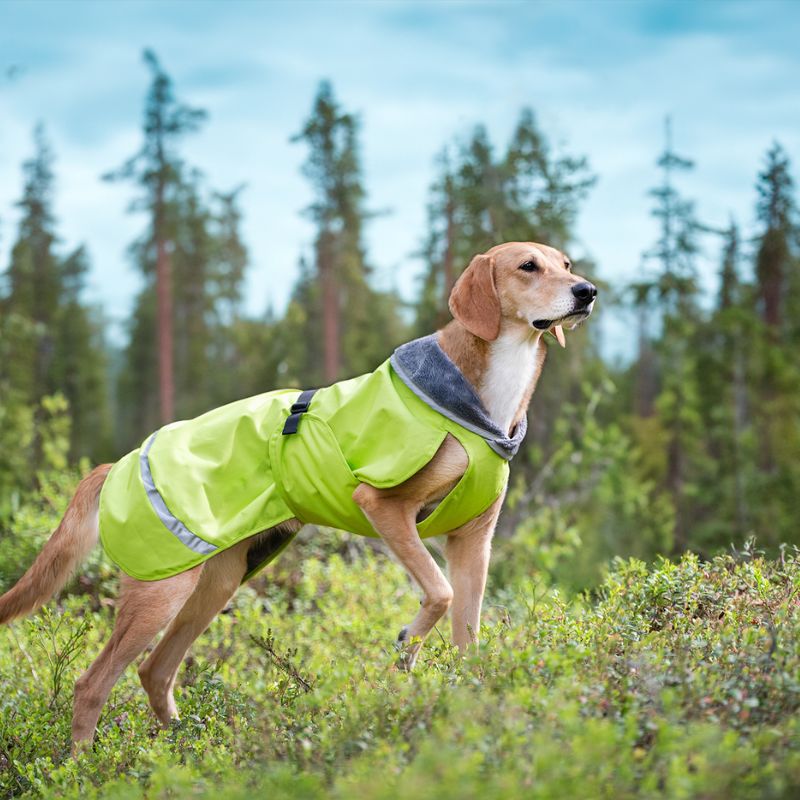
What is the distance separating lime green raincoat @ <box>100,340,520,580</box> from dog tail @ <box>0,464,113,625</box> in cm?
25

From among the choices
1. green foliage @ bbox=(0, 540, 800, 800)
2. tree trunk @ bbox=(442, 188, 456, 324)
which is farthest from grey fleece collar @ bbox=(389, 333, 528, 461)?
tree trunk @ bbox=(442, 188, 456, 324)

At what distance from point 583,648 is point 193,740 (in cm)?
237

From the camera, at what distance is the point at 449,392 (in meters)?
5.23

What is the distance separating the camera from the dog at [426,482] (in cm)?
518

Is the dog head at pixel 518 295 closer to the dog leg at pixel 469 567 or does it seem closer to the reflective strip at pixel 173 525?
the dog leg at pixel 469 567

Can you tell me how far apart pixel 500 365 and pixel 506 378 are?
0.08 m

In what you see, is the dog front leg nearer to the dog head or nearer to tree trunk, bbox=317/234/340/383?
the dog head

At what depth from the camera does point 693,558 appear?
5492 mm

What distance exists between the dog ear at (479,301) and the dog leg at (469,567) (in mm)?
991

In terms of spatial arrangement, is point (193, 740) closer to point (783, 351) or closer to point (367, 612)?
point (367, 612)

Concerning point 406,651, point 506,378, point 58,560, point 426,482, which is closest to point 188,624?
point 58,560

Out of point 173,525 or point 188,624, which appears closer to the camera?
point 173,525

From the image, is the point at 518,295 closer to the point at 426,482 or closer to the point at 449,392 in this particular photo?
the point at 449,392

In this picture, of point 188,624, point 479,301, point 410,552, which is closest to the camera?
point 410,552
